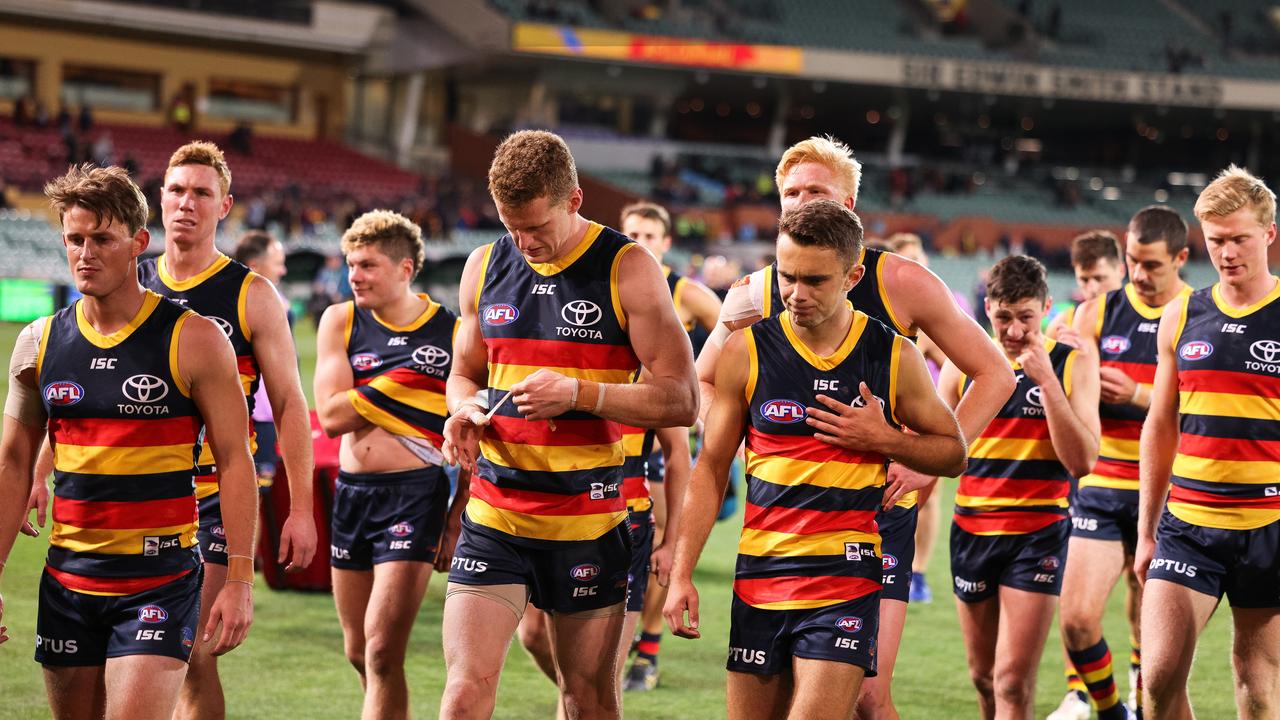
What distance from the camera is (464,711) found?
178 inches

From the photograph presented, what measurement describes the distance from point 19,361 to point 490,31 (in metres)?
37.9

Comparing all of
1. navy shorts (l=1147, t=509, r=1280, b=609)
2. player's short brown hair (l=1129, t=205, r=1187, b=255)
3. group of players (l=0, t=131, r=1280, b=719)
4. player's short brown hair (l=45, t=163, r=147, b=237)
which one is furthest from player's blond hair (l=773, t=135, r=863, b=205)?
player's short brown hair (l=1129, t=205, r=1187, b=255)

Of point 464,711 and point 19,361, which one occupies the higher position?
point 19,361

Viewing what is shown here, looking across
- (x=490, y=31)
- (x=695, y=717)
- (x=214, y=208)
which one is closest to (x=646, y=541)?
(x=695, y=717)

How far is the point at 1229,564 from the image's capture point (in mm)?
5477

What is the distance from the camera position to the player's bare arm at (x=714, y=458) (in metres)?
4.45

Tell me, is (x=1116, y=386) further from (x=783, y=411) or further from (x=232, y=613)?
(x=232, y=613)

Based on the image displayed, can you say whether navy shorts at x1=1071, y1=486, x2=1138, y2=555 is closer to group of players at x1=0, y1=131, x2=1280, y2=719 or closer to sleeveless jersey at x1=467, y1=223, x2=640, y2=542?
group of players at x1=0, y1=131, x2=1280, y2=719

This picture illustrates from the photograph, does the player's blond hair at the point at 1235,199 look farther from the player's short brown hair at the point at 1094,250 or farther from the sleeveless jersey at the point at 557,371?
the sleeveless jersey at the point at 557,371

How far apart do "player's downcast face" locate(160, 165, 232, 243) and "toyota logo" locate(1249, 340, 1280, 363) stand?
390cm

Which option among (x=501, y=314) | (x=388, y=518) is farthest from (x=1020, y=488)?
(x=388, y=518)

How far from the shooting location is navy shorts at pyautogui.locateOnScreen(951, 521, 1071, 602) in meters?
5.97

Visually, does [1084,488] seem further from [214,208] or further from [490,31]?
[490,31]

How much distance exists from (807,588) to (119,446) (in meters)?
2.06
